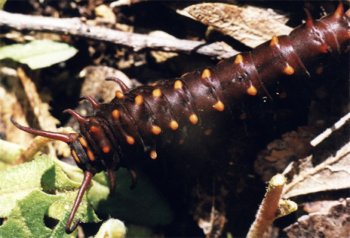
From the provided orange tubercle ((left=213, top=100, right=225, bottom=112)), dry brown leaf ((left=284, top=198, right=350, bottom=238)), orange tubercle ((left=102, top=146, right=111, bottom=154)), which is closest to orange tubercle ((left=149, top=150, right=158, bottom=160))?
orange tubercle ((left=102, top=146, right=111, bottom=154))

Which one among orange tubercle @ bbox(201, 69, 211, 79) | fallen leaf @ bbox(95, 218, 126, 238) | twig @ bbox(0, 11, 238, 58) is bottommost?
fallen leaf @ bbox(95, 218, 126, 238)

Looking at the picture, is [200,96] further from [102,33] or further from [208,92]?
[102,33]

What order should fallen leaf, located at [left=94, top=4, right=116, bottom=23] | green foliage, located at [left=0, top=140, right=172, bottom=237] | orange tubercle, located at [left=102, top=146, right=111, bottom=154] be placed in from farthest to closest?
fallen leaf, located at [left=94, top=4, right=116, bottom=23]
green foliage, located at [left=0, top=140, right=172, bottom=237]
orange tubercle, located at [left=102, top=146, right=111, bottom=154]

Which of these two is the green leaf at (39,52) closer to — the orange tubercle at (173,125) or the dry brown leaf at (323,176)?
the orange tubercle at (173,125)

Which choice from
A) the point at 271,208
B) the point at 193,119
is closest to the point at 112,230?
the point at 193,119

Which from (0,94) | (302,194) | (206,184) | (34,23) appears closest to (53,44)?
(34,23)

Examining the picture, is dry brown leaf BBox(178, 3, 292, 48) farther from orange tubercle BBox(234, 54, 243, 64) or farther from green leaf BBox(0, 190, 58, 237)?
green leaf BBox(0, 190, 58, 237)

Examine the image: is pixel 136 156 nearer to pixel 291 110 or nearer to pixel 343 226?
pixel 291 110
